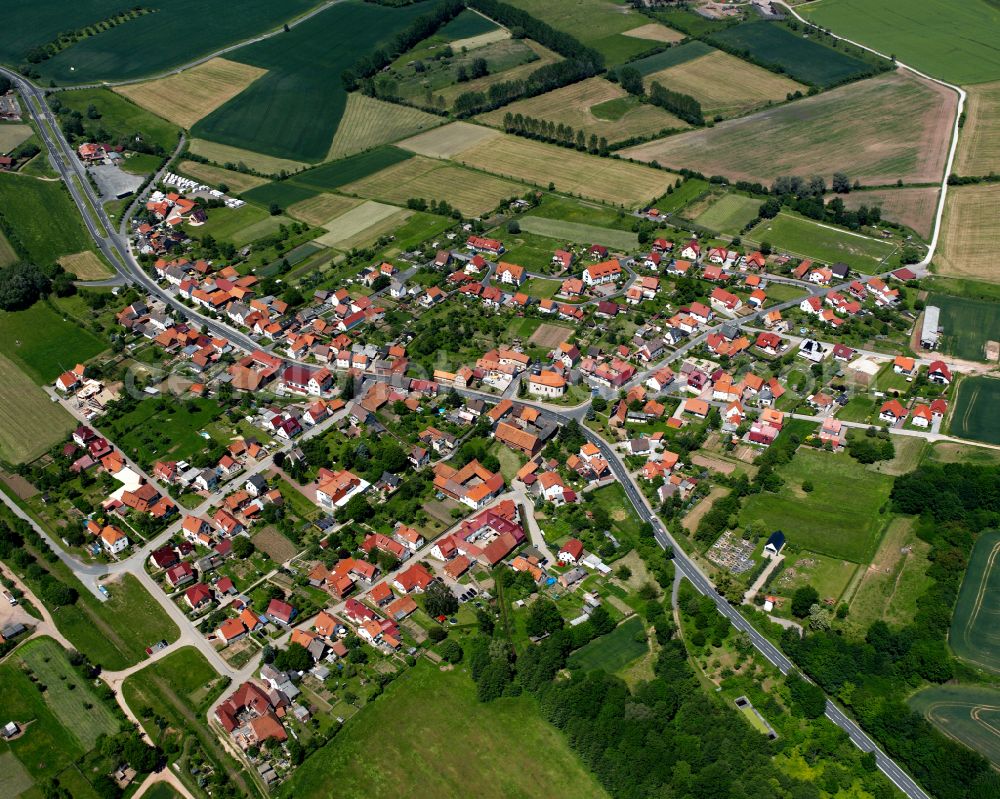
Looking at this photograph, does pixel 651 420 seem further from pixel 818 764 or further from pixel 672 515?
pixel 818 764

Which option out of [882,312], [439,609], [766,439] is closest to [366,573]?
[439,609]

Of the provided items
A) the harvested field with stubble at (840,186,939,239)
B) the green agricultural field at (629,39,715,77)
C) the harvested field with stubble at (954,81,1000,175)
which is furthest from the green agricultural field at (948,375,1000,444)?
the green agricultural field at (629,39,715,77)

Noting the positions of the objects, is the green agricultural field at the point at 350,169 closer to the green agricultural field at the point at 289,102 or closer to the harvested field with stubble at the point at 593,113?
the green agricultural field at the point at 289,102

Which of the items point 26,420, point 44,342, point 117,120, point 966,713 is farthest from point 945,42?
point 26,420

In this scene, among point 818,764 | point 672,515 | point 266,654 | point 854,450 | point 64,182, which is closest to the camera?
point 818,764

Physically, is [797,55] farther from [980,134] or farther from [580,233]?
[580,233]
